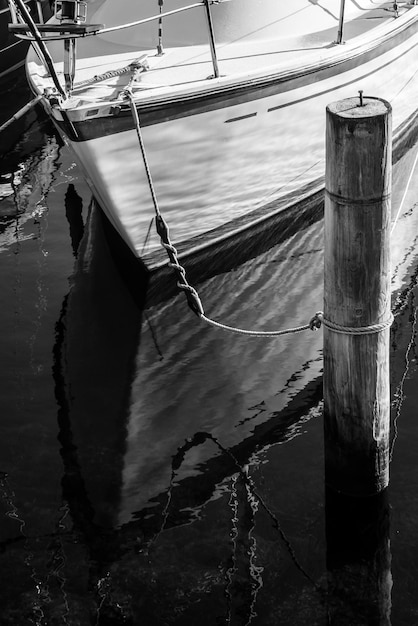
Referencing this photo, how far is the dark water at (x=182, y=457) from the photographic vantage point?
4254mm

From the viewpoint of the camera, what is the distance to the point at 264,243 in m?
8.01

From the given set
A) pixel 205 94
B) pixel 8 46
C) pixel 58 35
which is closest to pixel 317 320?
pixel 205 94

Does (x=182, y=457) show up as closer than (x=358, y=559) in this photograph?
No

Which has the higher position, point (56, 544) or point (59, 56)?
point (59, 56)

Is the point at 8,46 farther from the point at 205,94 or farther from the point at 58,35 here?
the point at 205,94

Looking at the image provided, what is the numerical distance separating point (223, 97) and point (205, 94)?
0.21 m

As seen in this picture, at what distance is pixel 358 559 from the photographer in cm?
446

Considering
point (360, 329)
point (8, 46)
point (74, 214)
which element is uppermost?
point (360, 329)

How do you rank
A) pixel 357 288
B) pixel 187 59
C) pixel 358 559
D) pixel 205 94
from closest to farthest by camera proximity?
pixel 357 288 → pixel 358 559 → pixel 205 94 → pixel 187 59

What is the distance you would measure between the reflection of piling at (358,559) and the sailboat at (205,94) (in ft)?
7.48

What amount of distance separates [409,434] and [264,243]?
3.13 m

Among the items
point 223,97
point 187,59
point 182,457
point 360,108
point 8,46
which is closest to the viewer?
point 360,108

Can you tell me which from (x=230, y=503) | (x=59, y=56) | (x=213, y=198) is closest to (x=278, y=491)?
(x=230, y=503)

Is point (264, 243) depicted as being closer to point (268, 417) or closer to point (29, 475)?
point (268, 417)
